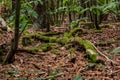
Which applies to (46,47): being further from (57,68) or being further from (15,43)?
(15,43)

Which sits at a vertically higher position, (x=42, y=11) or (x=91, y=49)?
(x=42, y=11)

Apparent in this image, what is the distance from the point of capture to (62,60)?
5344 mm

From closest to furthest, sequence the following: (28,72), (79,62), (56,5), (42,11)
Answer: (28,72) < (79,62) < (42,11) < (56,5)

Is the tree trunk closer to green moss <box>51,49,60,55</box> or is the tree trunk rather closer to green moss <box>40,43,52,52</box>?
green moss <box>51,49,60,55</box>

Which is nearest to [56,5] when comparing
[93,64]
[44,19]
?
[44,19]

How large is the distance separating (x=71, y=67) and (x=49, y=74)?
23.0 inches

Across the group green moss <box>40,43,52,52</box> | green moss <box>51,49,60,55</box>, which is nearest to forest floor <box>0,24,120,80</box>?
green moss <box>51,49,60,55</box>

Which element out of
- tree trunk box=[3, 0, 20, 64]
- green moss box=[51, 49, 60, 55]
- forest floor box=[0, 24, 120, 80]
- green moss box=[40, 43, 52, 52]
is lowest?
forest floor box=[0, 24, 120, 80]

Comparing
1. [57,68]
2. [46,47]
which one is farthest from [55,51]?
[57,68]

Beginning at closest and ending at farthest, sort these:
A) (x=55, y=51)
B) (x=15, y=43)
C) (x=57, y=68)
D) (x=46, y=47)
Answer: (x=15, y=43), (x=57, y=68), (x=55, y=51), (x=46, y=47)

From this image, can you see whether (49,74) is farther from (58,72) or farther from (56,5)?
(56,5)

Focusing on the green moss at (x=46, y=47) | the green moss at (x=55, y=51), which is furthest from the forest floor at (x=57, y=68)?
the green moss at (x=46, y=47)

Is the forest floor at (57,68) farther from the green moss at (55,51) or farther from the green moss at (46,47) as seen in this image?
the green moss at (46,47)

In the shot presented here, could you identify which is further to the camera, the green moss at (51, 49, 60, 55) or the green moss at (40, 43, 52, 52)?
the green moss at (40, 43, 52, 52)
